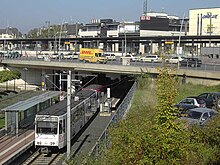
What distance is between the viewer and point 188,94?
1389 inches

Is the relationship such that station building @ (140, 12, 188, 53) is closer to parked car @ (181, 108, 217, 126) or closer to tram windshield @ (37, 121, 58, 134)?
tram windshield @ (37, 121, 58, 134)

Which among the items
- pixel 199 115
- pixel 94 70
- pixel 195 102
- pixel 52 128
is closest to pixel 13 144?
pixel 52 128

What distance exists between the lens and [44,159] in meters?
24.4

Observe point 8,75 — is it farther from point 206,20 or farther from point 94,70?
point 206,20

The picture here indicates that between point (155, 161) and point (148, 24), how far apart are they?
388 ft

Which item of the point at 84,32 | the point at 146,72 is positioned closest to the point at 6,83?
the point at 146,72

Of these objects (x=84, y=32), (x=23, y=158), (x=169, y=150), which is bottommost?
(x=23, y=158)

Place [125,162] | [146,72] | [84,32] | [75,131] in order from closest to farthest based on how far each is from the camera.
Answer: [125,162], [75,131], [146,72], [84,32]

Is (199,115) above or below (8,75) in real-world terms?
below

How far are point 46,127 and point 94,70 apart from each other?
26324 mm

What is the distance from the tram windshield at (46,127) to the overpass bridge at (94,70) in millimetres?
9143

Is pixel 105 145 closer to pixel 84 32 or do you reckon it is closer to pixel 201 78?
pixel 201 78

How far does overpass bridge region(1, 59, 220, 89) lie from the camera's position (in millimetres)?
37222

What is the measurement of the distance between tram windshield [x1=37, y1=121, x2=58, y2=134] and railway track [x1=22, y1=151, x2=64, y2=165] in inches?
60.6
